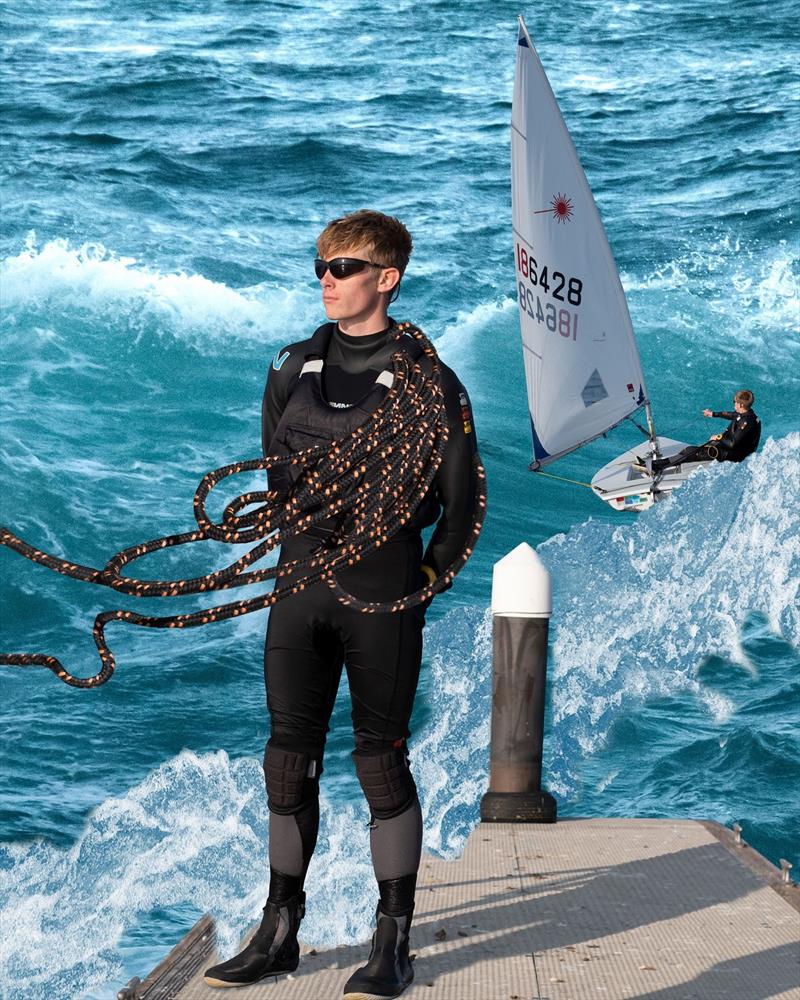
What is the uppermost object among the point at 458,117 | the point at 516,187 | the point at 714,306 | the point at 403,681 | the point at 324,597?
the point at 324,597

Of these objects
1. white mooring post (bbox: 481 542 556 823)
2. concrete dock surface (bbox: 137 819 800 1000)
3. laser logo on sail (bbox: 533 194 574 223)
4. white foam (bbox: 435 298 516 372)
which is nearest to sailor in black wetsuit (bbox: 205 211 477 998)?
concrete dock surface (bbox: 137 819 800 1000)

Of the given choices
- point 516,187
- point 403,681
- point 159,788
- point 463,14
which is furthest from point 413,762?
point 463,14

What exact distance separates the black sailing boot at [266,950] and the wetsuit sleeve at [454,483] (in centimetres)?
104

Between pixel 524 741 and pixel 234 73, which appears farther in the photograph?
pixel 234 73

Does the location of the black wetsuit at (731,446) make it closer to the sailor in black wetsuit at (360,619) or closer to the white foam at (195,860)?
the white foam at (195,860)

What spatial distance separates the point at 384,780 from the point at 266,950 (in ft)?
2.06

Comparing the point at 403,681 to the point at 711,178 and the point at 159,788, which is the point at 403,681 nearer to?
the point at 159,788

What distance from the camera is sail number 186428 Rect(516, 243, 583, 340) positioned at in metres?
17.2

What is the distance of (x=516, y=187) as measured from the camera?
56.7 ft

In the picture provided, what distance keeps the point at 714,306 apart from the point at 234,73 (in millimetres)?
13885

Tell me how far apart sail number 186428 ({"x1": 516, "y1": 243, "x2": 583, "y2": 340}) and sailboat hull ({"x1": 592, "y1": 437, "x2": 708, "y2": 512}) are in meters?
1.89

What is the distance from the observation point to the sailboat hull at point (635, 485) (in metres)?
17.8

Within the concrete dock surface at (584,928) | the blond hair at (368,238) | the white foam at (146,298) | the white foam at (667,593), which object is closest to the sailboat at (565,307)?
the white foam at (667,593)

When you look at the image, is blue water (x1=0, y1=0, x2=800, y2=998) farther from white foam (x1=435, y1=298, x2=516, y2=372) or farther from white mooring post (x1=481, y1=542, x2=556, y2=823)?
white mooring post (x1=481, y1=542, x2=556, y2=823)
